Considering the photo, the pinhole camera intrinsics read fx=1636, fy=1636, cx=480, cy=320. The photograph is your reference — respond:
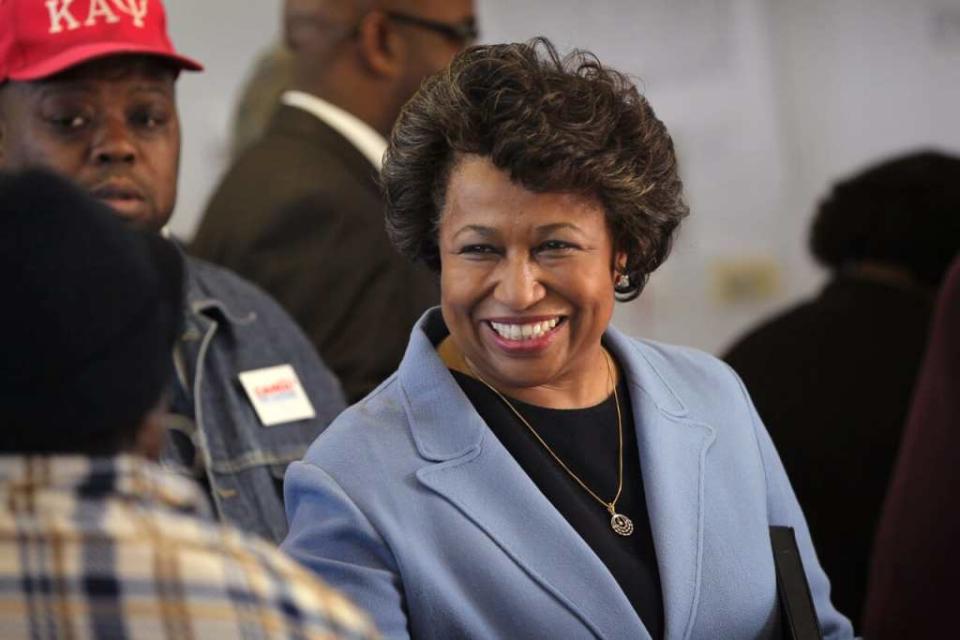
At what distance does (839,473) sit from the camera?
337 cm

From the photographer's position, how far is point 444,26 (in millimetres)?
3713

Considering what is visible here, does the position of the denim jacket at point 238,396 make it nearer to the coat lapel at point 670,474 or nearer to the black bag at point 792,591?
the coat lapel at point 670,474

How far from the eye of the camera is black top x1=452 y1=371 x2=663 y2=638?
2127 mm

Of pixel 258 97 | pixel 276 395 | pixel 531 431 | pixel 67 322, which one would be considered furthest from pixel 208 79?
pixel 67 322

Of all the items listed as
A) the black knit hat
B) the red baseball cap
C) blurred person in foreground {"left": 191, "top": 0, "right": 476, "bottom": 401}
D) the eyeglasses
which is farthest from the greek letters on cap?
the black knit hat

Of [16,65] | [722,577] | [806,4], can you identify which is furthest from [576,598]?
[806,4]

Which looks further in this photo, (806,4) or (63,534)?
(806,4)

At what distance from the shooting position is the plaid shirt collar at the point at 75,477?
1368 mm

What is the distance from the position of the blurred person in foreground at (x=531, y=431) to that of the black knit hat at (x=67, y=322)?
0.65 meters

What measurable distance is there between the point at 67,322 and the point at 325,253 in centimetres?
189

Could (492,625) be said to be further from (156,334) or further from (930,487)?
(930,487)

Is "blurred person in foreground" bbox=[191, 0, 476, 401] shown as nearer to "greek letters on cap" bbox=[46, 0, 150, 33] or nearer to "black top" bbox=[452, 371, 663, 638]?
"greek letters on cap" bbox=[46, 0, 150, 33]

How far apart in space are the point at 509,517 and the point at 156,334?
0.77 meters

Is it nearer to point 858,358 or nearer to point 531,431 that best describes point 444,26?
point 858,358
